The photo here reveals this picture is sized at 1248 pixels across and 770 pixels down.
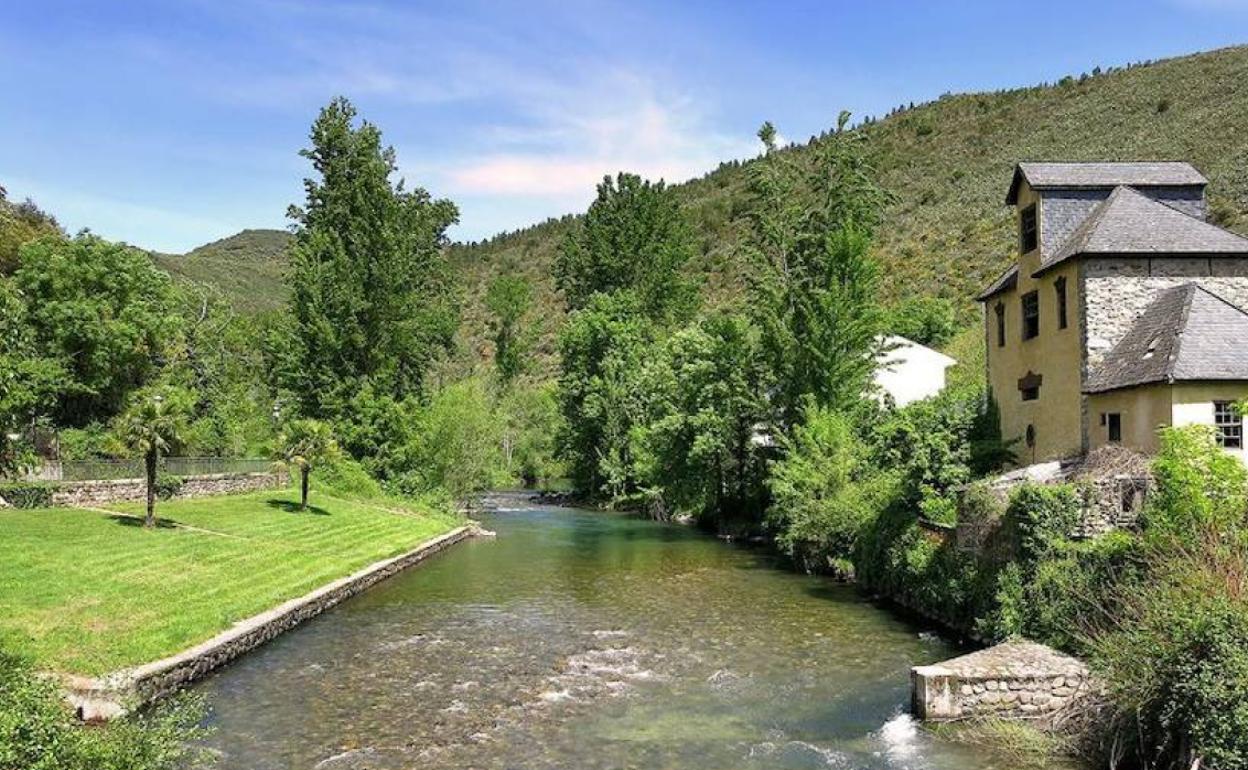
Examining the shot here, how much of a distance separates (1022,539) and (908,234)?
75.2m

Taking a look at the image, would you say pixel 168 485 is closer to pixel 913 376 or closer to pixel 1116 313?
pixel 1116 313

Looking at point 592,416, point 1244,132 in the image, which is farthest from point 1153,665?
point 1244,132

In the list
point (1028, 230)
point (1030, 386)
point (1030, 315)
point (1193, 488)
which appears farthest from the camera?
point (1030, 315)

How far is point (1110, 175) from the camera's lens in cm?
2853

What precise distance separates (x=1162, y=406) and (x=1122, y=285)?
4.98 m

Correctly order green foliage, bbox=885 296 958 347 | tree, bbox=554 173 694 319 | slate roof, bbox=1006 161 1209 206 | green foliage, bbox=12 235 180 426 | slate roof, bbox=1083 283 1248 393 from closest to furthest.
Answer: slate roof, bbox=1083 283 1248 393, slate roof, bbox=1006 161 1209 206, green foliage, bbox=12 235 180 426, green foliage, bbox=885 296 958 347, tree, bbox=554 173 694 319

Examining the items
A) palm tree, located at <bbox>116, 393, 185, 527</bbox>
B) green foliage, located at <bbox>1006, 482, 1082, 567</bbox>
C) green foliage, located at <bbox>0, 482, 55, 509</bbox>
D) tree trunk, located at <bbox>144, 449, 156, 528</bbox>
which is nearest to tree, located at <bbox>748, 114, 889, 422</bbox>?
green foliage, located at <bbox>1006, 482, 1082, 567</bbox>

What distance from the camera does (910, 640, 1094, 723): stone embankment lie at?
53.3 ft

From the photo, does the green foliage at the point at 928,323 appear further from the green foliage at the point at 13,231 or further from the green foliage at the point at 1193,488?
the green foliage at the point at 13,231

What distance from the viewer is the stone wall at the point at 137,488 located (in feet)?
112

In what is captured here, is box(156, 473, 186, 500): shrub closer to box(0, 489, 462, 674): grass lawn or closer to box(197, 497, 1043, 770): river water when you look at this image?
box(0, 489, 462, 674): grass lawn

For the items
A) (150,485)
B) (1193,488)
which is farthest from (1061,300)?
(150,485)

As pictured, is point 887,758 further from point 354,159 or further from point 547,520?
point 354,159

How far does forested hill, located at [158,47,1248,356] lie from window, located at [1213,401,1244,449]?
3455 cm
